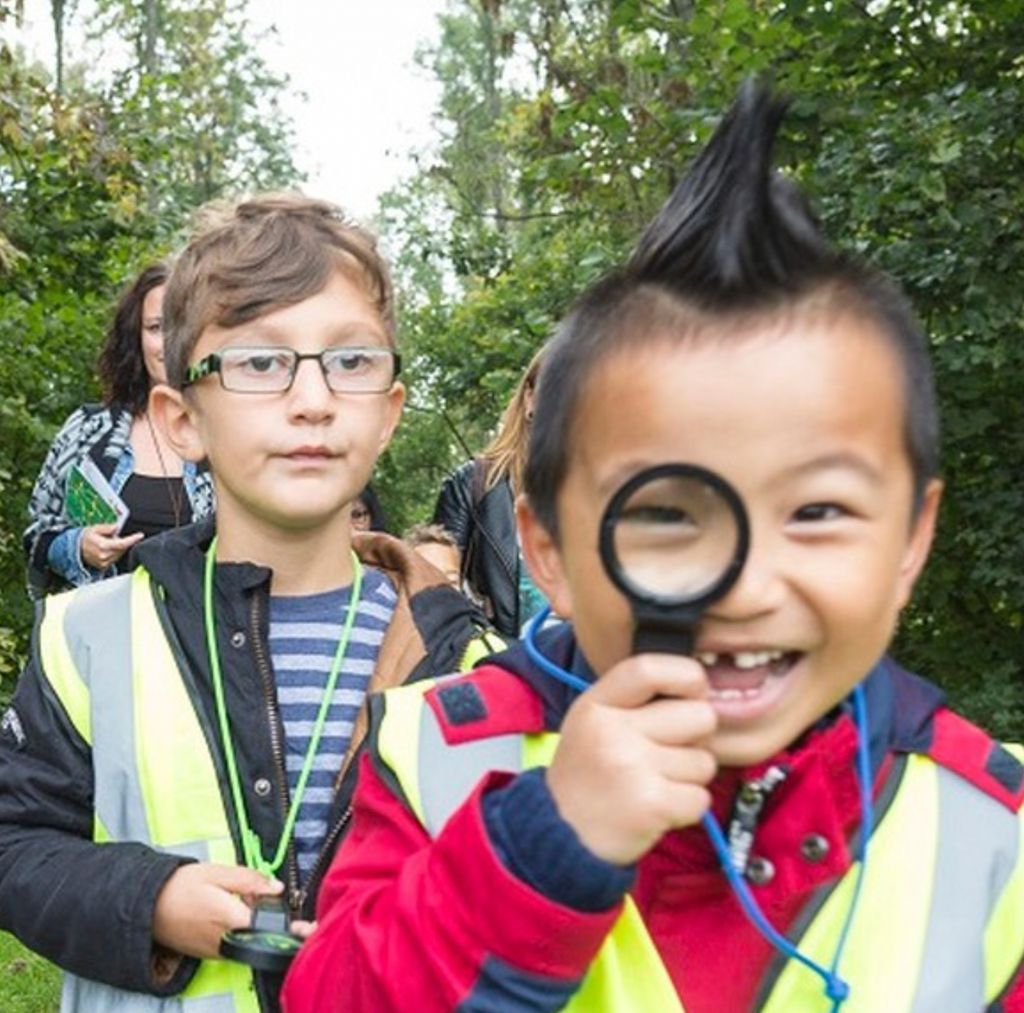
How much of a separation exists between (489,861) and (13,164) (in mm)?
10594

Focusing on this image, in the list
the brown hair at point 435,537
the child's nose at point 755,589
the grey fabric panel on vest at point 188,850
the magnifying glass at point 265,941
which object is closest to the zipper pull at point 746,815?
the child's nose at point 755,589

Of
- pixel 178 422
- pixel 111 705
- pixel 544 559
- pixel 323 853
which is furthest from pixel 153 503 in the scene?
pixel 544 559

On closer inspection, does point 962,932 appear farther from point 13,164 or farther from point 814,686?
point 13,164

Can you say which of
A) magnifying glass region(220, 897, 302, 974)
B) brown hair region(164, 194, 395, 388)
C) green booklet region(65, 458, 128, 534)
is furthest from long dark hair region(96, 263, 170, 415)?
magnifying glass region(220, 897, 302, 974)

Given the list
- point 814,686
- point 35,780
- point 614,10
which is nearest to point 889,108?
point 614,10

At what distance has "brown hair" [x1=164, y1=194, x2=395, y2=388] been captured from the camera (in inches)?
98.1

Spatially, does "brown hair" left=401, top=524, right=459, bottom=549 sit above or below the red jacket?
below

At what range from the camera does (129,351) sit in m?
4.96

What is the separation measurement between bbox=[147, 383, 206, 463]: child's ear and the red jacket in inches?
40.6

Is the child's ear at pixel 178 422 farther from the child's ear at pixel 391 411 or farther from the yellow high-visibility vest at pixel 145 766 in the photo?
the yellow high-visibility vest at pixel 145 766

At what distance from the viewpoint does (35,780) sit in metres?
2.27

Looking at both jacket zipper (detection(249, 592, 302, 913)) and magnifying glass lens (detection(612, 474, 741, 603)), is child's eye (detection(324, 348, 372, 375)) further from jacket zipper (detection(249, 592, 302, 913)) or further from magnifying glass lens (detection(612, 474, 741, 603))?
magnifying glass lens (detection(612, 474, 741, 603))

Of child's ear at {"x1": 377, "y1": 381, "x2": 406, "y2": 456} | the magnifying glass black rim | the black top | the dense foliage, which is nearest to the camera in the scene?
the magnifying glass black rim

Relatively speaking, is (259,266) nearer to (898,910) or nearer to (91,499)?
(898,910)
